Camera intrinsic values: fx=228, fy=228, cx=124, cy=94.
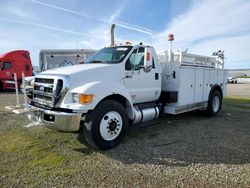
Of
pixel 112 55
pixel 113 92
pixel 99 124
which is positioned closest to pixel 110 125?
pixel 99 124

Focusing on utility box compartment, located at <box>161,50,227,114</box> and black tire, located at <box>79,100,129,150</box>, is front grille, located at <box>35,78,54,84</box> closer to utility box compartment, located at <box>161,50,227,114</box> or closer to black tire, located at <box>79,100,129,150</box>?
black tire, located at <box>79,100,129,150</box>

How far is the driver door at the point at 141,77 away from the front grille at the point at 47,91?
1600mm

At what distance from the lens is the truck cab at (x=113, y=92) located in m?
4.27

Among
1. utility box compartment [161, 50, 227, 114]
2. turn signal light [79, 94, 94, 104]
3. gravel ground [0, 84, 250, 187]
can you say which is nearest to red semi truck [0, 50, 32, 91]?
gravel ground [0, 84, 250, 187]

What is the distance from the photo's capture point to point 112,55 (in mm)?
5609

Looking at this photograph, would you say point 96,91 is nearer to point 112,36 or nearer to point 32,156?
point 32,156

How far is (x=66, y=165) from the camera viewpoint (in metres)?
3.91

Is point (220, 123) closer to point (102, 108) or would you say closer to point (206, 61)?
point (206, 61)

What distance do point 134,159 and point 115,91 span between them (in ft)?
4.62

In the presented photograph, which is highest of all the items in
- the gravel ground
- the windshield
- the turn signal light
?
the windshield

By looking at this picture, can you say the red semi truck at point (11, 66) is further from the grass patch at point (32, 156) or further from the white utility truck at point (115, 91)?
the white utility truck at point (115, 91)

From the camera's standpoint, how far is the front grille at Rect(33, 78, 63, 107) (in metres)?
4.33

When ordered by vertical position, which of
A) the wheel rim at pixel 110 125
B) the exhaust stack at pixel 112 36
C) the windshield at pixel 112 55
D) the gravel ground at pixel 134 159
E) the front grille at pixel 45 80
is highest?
the exhaust stack at pixel 112 36

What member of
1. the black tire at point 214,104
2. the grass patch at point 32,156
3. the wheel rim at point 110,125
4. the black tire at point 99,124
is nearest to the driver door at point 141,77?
the black tire at point 99,124
